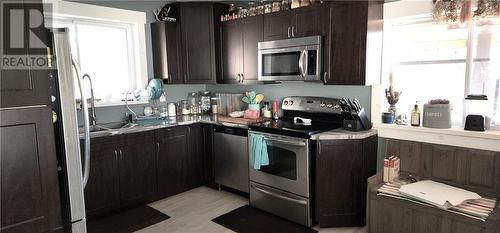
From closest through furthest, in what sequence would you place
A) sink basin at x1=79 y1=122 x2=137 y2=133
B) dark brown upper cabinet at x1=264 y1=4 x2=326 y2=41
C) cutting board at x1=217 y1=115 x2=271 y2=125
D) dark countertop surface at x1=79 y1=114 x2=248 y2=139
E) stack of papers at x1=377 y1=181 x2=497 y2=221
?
1. stack of papers at x1=377 y1=181 x2=497 y2=221
2. dark brown upper cabinet at x1=264 y1=4 x2=326 y2=41
3. dark countertop surface at x1=79 y1=114 x2=248 y2=139
4. sink basin at x1=79 y1=122 x2=137 y2=133
5. cutting board at x1=217 y1=115 x2=271 y2=125

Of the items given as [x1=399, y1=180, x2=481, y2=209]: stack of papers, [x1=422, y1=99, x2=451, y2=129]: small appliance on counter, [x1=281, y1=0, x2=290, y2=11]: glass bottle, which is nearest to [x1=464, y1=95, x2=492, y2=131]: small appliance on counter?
[x1=422, y1=99, x2=451, y2=129]: small appliance on counter

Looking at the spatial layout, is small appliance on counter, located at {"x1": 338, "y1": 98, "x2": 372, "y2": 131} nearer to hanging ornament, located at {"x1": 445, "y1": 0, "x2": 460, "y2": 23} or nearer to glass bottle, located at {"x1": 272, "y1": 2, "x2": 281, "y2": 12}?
hanging ornament, located at {"x1": 445, "y1": 0, "x2": 460, "y2": 23}

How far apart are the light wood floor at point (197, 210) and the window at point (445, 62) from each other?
137cm

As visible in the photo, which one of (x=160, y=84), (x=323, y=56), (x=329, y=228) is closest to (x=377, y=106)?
(x=323, y=56)

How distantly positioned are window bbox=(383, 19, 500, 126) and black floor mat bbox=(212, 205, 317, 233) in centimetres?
150

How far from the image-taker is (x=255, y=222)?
3012 mm

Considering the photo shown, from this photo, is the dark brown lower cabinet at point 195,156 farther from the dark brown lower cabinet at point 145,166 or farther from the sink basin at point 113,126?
the sink basin at point 113,126

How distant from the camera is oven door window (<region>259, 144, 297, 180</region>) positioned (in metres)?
2.90

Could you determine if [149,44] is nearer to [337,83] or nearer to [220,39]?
[220,39]

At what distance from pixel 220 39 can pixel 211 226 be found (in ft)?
7.17

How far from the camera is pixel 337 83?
291 cm

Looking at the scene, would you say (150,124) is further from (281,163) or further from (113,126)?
(281,163)

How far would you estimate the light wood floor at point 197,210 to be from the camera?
2.89 m

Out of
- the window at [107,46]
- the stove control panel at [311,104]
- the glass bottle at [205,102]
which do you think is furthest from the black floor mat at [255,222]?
the window at [107,46]
